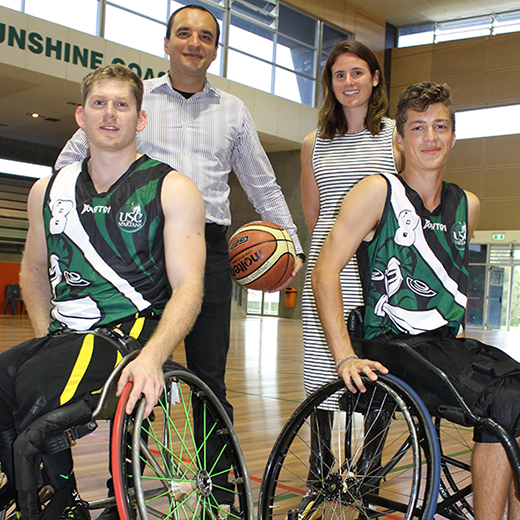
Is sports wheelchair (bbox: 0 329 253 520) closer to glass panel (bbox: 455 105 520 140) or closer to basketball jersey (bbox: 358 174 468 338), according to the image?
basketball jersey (bbox: 358 174 468 338)

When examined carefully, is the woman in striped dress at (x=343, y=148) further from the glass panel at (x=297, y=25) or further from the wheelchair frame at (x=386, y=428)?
the glass panel at (x=297, y=25)

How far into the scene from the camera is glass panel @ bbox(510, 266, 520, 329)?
14.7 meters

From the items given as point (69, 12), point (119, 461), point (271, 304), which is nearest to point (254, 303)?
point (271, 304)

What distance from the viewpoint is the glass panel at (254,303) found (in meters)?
16.8

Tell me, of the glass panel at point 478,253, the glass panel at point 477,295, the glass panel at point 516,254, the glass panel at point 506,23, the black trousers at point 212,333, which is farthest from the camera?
the glass panel at point 477,295

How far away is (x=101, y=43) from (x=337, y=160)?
343 inches

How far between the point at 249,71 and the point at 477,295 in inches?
299

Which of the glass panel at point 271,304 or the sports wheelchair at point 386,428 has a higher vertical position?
the sports wheelchair at point 386,428

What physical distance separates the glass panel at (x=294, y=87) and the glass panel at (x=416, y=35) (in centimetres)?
341

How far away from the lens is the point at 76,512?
1.24 metres

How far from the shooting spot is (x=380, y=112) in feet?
7.07

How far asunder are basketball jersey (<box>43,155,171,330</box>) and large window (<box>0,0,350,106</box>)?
8.69m

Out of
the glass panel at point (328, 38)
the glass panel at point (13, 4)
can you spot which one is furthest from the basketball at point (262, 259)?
the glass panel at point (328, 38)

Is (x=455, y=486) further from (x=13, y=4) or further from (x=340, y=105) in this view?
(x=13, y=4)
